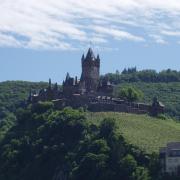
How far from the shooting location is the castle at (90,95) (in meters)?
141

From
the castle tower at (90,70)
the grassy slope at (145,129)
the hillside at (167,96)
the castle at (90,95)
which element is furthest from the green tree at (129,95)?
the hillside at (167,96)

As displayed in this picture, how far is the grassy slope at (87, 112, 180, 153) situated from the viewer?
117 m

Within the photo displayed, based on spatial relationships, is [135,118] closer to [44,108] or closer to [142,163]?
[44,108]

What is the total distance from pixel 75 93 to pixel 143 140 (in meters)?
28.7

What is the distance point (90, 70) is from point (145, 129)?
90.1 ft

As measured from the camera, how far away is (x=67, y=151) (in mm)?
125125

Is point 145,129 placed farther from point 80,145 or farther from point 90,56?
point 90,56

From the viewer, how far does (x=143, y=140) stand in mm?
118000

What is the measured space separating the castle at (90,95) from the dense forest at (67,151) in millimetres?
4693

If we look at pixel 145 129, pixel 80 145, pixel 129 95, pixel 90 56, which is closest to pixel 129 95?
pixel 129 95

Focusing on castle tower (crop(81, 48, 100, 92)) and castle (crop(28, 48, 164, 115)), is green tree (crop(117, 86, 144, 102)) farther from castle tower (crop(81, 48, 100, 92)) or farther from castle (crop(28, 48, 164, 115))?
castle tower (crop(81, 48, 100, 92))

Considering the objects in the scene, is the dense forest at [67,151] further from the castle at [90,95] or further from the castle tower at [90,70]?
the castle tower at [90,70]

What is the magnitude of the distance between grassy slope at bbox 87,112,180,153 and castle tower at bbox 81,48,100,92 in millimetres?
14620

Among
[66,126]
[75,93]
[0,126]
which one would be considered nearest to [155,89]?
[0,126]
